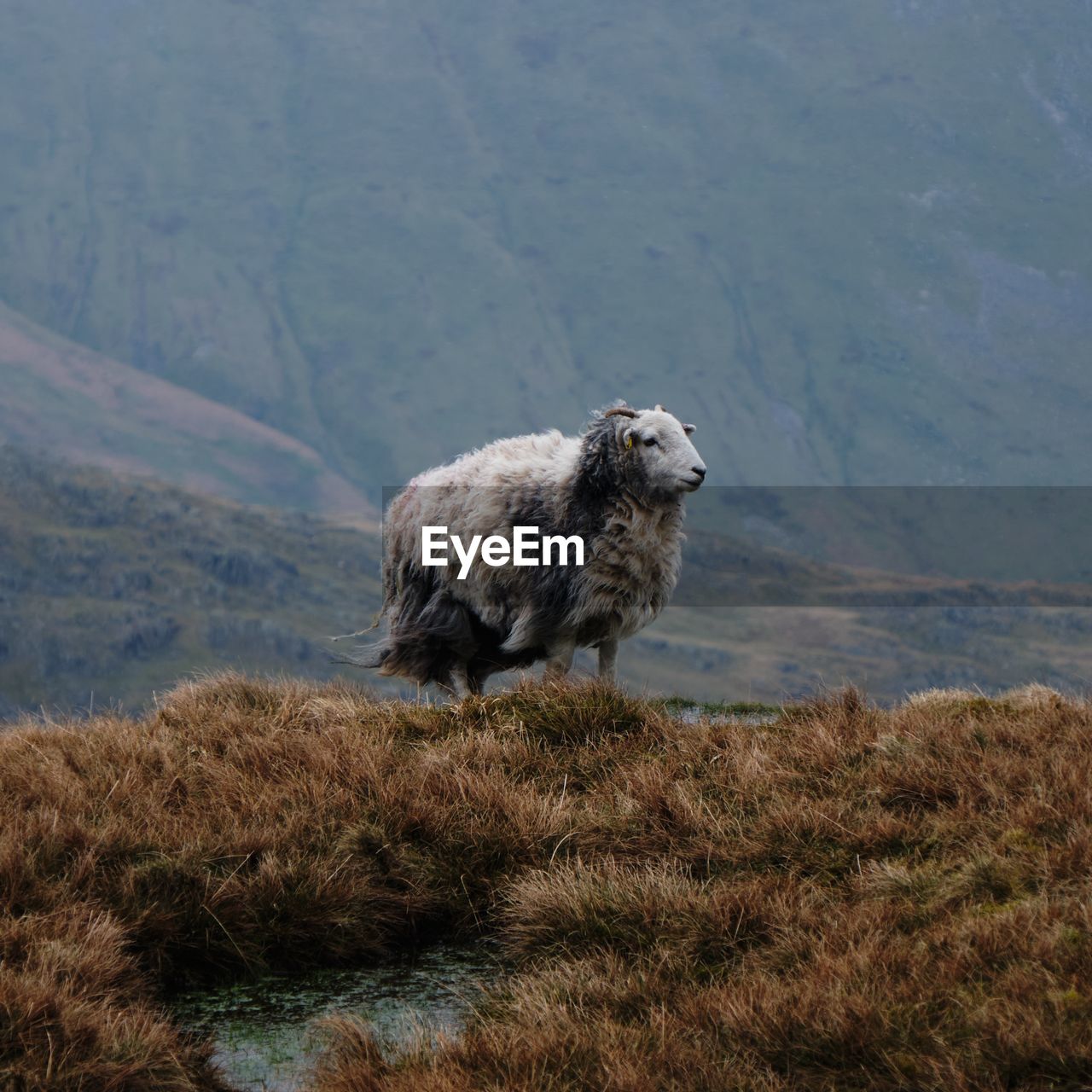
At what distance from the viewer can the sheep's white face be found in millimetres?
11859

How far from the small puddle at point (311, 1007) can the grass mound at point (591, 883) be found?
141 mm

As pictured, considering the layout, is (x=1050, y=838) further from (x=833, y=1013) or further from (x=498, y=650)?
(x=498, y=650)

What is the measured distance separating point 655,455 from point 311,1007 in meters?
6.56

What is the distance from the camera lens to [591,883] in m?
6.72

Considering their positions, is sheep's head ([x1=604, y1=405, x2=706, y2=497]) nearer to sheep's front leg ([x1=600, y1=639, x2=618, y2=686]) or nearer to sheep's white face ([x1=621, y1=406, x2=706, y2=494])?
sheep's white face ([x1=621, y1=406, x2=706, y2=494])

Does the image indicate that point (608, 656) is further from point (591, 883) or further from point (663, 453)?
point (591, 883)

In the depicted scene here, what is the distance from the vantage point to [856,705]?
9406mm

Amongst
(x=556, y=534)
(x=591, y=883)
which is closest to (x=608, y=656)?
(x=556, y=534)

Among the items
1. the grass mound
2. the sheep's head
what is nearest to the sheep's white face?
the sheep's head

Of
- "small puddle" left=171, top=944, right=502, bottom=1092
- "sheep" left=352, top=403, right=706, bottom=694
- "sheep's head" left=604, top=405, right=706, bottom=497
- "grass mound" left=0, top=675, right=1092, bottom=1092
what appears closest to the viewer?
"grass mound" left=0, top=675, right=1092, bottom=1092

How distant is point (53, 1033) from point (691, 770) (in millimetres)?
3828

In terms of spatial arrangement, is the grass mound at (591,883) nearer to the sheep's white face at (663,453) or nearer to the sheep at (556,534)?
the sheep at (556,534)

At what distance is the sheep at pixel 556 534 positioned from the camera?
39.5ft

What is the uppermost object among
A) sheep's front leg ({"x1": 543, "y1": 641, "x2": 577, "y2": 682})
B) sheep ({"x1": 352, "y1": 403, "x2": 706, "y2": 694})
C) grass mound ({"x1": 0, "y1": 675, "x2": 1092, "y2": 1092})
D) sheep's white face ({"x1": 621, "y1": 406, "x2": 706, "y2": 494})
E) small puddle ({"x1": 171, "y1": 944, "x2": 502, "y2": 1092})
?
sheep's white face ({"x1": 621, "y1": 406, "x2": 706, "y2": 494})
